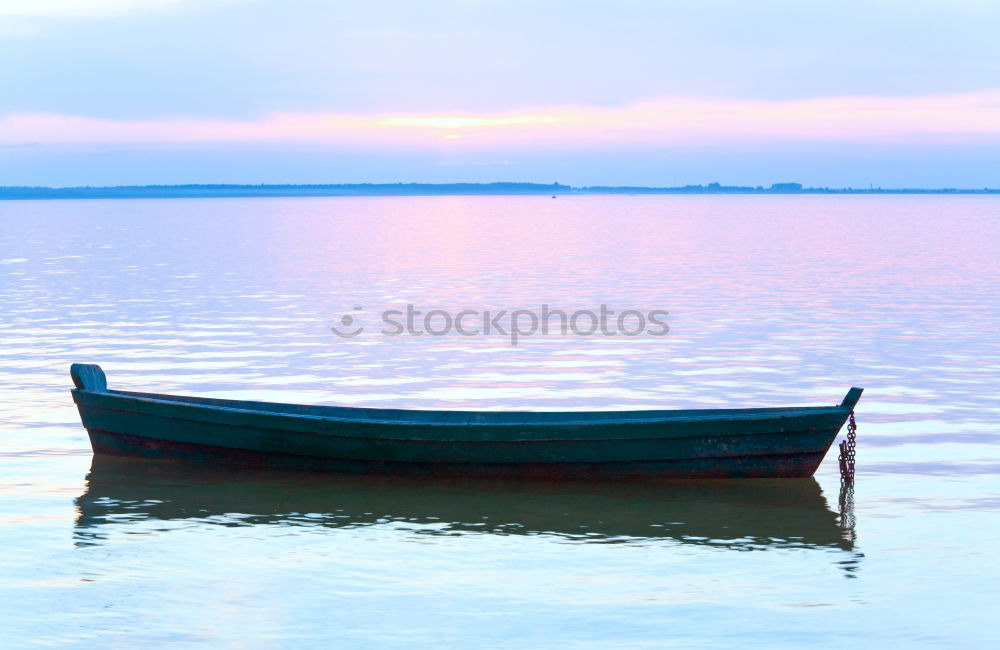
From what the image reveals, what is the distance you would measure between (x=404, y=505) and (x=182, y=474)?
12.3 ft

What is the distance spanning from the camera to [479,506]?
1562 cm

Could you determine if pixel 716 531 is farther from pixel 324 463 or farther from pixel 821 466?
pixel 324 463

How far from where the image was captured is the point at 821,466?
713 inches

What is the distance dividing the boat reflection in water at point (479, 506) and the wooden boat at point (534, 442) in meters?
0.23
